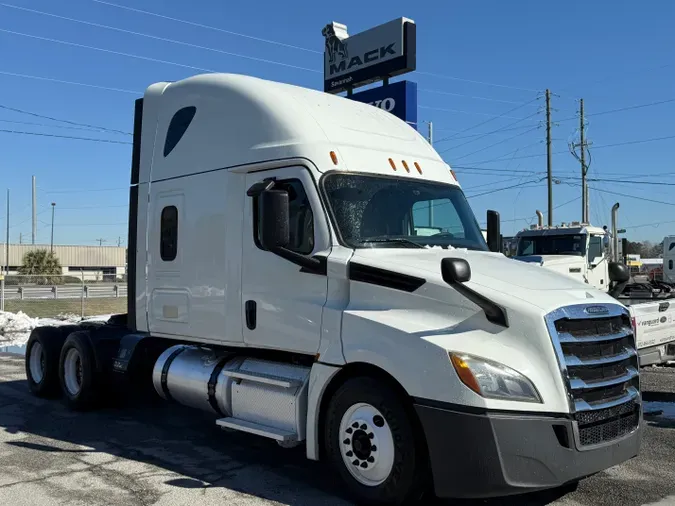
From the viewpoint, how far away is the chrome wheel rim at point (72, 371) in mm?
8422

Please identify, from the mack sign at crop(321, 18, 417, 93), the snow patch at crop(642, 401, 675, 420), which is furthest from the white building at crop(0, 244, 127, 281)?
the snow patch at crop(642, 401, 675, 420)

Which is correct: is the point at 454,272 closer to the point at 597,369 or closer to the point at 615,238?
the point at 597,369

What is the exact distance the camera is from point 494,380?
4.24m

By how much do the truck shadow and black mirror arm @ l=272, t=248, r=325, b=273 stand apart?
1751mm

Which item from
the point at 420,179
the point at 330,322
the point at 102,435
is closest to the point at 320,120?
the point at 420,179

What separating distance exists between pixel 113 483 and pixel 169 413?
287cm

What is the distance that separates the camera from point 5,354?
45.1 feet

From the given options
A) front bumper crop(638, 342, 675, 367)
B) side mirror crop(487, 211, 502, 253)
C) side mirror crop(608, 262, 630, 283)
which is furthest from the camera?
front bumper crop(638, 342, 675, 367)

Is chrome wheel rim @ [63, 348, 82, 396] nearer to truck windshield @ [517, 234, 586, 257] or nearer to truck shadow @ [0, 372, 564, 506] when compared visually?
truck shadow @ [0, 372, 564, 506]

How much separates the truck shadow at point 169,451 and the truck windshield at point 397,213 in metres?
2.02

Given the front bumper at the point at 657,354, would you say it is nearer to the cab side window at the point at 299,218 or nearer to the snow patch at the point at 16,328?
the cab side window at the point at 299,218

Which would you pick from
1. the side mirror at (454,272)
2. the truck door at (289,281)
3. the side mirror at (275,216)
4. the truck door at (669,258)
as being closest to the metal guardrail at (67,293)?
the truck door at (289,281)

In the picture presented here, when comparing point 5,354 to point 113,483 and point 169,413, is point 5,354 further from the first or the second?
point 113,483

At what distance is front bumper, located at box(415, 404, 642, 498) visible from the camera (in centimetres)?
417
